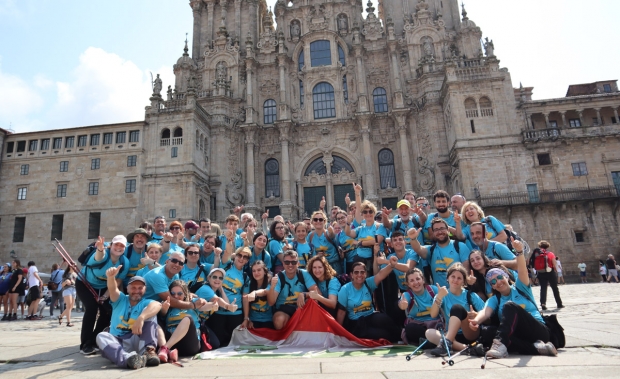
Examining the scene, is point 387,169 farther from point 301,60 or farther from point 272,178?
point 301,60

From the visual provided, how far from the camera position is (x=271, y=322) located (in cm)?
755

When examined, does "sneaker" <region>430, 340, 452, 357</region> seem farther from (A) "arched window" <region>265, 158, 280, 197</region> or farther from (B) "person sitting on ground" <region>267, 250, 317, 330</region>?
(A) "arched window" <region>265, 158, 280, 197</region>

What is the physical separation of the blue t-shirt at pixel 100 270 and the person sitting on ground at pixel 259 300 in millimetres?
2259

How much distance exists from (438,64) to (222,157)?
2046 centimetres

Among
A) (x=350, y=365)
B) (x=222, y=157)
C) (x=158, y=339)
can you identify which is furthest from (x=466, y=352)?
(x=222, y=157)

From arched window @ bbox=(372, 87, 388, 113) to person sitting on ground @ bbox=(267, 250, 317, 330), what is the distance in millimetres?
30051

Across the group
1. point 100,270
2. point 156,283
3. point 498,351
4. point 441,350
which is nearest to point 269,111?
point 100,270

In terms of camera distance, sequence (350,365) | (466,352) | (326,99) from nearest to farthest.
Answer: (350,365)
(466,352)
(326,99)

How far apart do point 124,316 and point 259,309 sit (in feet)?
8.05

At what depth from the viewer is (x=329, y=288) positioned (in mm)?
7211

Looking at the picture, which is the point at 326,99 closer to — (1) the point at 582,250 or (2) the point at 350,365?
(1) the point at 582,250

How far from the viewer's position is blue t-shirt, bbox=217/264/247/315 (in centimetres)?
727

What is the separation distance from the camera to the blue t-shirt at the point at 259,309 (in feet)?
24.4

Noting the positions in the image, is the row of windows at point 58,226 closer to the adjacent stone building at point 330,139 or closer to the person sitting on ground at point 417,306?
the adjacent stone building at point 330,139
